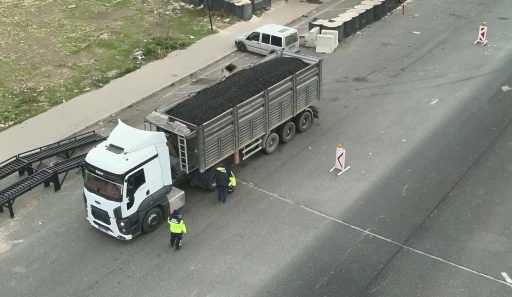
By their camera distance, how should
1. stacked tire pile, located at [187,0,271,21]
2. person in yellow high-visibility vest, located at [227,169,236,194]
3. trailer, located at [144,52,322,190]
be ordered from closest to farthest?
trailer, located at [144,52,322,190]
person in yellow high-visibility vest, located at [227,169,236,194]
stacked tire pile, located at [187,0,271,21]

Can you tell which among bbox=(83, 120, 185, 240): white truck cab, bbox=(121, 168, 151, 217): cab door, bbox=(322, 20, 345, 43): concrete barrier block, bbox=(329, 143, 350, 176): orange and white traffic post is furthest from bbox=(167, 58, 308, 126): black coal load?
bbox=(322, 20, 345, 43): concrete barrier block

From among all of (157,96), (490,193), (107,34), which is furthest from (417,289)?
(107,34)

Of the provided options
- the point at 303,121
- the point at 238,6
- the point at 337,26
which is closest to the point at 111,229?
the point at 303,121

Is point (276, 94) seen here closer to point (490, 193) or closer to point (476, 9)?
point (490, 193)

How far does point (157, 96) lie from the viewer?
23.7 metres

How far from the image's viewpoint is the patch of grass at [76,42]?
2403 cm

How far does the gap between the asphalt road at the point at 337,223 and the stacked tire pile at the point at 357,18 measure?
6.26m

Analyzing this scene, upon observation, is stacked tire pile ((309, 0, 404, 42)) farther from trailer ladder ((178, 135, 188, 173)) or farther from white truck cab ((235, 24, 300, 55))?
trailer ladder ((178, 135, 188, 173))

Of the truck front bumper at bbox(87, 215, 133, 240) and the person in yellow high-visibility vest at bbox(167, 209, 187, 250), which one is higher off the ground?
the person in yellow high-visibility vest at bbox(167, 209, 187, 250)

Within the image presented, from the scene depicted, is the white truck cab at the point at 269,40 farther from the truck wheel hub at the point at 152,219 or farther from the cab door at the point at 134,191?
the cab door at the point at 134,191

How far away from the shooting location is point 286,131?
19531 mm

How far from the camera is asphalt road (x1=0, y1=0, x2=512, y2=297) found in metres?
13.8

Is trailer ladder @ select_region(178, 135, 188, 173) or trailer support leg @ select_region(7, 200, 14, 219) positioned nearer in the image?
trailer ladder @ select_region(178, 135, 188, 173)

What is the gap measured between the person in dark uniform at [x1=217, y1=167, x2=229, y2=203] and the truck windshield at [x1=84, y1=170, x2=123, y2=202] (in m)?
2.96
